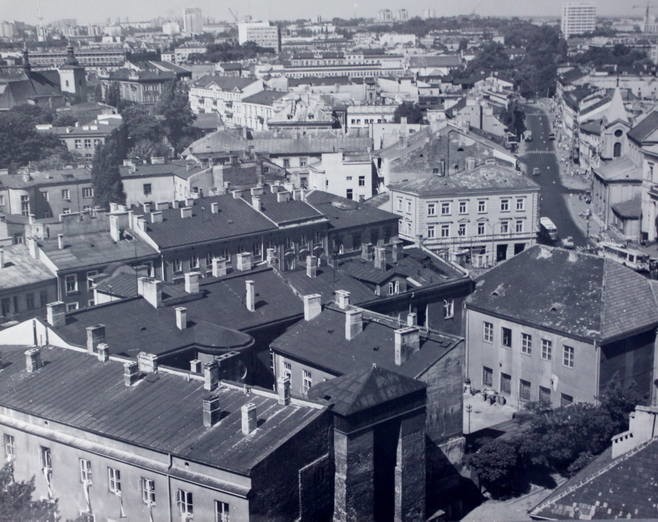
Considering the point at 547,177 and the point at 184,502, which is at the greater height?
the point at 184,502

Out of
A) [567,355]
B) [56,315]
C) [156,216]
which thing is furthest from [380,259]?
[56,315]

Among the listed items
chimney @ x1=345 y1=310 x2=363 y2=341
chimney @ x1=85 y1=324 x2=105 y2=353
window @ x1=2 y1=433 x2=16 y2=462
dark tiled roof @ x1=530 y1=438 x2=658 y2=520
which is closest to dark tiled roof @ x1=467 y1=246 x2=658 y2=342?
chimney @ x1=345 y1=310 x2=363 y2=341

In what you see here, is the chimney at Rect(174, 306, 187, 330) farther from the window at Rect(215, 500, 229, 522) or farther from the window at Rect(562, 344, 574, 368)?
the window at Rect(562, 344, 574, 368)

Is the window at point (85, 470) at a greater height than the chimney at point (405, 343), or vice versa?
the chimney at point (405, 343)

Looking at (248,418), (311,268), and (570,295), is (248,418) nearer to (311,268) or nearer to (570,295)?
(311,268)

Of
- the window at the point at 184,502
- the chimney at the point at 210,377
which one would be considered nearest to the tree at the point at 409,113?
the chimney at the point at 210,377

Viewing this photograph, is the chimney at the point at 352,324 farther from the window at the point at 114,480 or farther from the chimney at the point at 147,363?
the window at the point at 114,480
